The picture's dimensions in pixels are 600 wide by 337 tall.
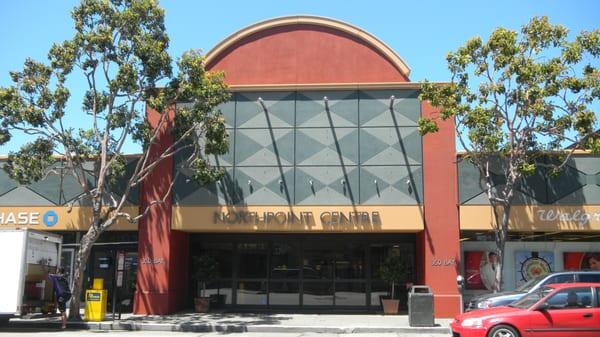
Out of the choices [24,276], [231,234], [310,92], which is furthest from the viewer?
[231,234]

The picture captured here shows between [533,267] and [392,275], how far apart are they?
5355 mm

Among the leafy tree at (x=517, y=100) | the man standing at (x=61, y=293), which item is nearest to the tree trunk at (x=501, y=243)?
the leafy tree at (x=517, y=100)

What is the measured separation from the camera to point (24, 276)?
1720 centimetres

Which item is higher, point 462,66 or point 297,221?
point 462,66

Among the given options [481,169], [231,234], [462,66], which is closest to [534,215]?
[481,169]

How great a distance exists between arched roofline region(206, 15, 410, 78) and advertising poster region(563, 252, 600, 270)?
9180mm

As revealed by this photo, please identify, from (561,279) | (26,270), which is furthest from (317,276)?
(26,270)

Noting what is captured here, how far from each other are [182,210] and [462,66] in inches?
416

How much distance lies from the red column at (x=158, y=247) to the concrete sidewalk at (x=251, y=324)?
928mm

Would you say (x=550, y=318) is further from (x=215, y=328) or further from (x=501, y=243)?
(x=215, y=328)

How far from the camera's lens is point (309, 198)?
21.0 metres

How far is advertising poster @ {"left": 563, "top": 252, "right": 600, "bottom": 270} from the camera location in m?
22.4

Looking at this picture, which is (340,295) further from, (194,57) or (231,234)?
(194,57)

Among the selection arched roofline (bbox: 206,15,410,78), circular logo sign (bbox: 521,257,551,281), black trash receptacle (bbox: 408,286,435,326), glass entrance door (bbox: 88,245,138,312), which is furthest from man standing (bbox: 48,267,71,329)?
circular logo sign (bbox: 521,257,551,281)
